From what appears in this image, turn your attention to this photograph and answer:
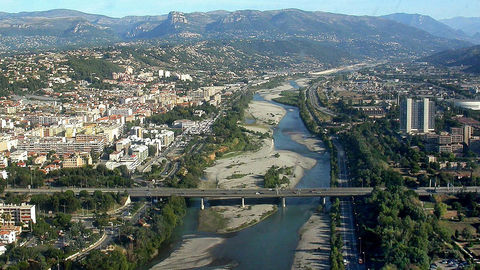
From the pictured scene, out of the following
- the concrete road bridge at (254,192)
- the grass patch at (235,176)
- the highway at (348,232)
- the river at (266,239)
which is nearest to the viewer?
the highway at (348,232)

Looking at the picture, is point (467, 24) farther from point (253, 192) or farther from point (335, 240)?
point (335, 240)

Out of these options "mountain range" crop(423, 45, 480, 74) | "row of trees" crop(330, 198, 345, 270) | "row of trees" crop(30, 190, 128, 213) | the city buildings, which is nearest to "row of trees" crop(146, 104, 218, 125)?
"row of trees" crop(30, 190, 128, 213)

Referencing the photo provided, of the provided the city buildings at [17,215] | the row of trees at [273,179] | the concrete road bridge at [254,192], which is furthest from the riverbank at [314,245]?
the city buildings at [17,215]

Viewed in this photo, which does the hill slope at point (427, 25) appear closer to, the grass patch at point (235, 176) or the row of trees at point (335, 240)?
the grass patch at point (235, 176)

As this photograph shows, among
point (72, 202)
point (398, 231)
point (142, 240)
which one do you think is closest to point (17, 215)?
point (72, 202)

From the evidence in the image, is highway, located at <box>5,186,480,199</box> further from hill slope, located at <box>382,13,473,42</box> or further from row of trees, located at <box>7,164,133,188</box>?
hill slope, located at <box>382,13,473,42</box>

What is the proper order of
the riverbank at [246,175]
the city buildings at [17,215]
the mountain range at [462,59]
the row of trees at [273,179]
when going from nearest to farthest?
the city buildings at [17,215] < the riverbank at [246,175] < the row of trees at [273,179] < the mountain range at [462,59]
